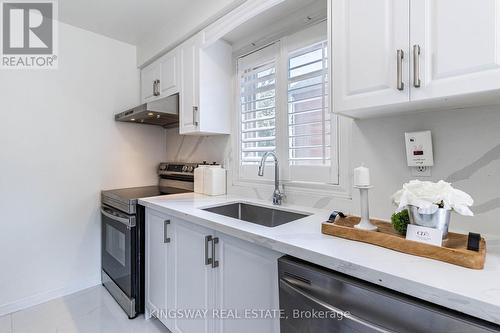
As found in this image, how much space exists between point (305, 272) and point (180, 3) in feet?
6.73

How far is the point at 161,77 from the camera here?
2.37m

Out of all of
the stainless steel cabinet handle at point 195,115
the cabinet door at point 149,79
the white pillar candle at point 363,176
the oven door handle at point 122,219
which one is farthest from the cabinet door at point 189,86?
the white pillar candle at point 363,176

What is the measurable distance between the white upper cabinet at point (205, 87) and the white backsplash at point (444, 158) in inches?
36.8

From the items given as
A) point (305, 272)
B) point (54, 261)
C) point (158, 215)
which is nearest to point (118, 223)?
point (158, 215)

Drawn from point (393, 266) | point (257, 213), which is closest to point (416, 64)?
point (393, 266)

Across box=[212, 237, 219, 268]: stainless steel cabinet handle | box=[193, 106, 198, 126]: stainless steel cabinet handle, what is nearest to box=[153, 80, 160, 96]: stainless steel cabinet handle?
box=[193, 106, 198, 126]: stainless steel cabinet handle

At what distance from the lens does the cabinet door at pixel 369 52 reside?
0.93 m

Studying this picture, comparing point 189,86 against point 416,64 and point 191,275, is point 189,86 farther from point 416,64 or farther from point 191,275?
point 416,64

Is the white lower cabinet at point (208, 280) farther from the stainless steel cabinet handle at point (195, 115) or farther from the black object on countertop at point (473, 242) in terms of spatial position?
the stainless steel cabinet handle at point (195, 115)

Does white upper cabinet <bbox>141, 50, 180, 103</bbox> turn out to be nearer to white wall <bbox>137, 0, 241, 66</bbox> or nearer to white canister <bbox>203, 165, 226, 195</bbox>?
white wall <bbox>137, 0, 241, 66</bbox>

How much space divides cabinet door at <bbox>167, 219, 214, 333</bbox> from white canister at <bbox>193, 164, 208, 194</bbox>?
0.61 meters

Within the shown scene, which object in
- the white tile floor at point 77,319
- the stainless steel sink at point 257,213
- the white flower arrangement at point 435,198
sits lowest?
the white tile floor at point 77,319

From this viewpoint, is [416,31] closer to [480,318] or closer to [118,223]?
[480,318]

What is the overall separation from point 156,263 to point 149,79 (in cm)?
177
